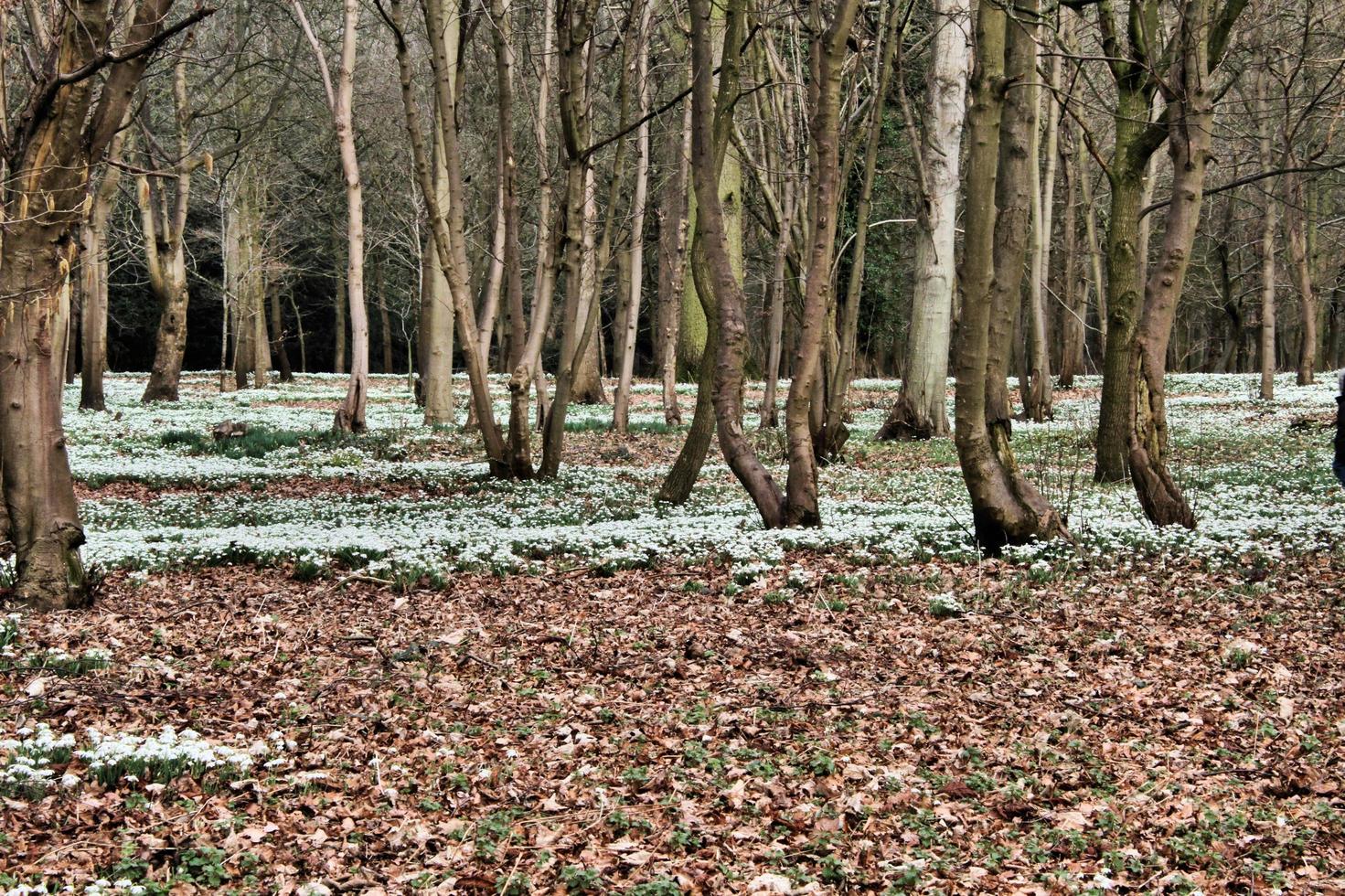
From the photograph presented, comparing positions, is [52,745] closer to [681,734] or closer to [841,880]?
[681,734]

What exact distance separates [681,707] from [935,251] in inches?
567

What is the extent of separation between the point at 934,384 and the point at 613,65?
13.6 metres

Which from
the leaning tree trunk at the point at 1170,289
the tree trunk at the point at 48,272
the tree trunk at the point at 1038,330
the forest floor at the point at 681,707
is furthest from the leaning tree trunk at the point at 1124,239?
the tree trunk at the point at 48,272

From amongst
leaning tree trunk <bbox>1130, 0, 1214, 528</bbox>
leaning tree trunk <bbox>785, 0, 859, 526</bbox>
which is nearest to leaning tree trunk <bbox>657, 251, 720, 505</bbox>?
leaning tree trunk <bbox>785, 0, 859, 526</bbox>

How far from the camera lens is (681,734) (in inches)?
222

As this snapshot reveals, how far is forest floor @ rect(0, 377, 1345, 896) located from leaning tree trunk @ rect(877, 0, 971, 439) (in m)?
8.22

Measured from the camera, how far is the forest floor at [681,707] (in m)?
4.32

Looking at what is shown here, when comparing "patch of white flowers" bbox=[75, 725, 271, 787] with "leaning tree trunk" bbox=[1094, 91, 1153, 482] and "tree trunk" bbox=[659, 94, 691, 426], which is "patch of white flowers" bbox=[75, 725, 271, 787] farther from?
"tree trunk" bbox=[659, 94, 691, 426]

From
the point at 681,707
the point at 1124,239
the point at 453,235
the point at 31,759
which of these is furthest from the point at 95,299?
the point at 681,707

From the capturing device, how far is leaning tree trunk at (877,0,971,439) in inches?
720

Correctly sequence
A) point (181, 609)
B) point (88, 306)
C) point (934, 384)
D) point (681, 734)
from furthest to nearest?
point (88, 306)
point (934, 384)
point (181, 609)
point (681, 734)

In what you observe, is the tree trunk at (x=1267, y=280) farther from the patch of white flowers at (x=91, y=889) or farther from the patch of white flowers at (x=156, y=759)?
the patch of white flowers at (x=91, y=889)

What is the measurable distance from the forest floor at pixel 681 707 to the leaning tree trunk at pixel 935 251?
822 cm

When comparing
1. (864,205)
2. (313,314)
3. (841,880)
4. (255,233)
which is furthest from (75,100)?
(313,314)
